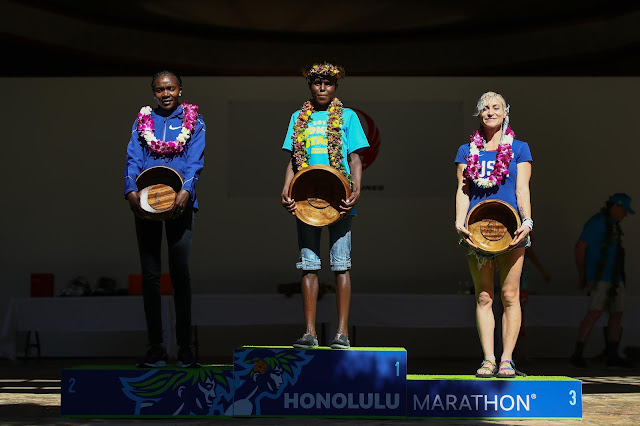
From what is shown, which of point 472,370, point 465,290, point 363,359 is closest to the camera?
point 363,359

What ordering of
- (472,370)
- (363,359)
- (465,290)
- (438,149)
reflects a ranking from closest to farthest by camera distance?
(363,359)
(472,370)
(465,290)
(438,149)

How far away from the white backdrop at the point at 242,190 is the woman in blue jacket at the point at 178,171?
4475mm

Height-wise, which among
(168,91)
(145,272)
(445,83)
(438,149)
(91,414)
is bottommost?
(91,414)

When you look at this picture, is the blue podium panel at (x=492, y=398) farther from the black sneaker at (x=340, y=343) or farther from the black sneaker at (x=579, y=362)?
the black sneaker at (x=579, y=362)

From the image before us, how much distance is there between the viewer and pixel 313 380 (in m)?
4.26

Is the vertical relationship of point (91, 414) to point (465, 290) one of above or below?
below

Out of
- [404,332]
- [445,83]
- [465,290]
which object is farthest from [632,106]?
[404,332]

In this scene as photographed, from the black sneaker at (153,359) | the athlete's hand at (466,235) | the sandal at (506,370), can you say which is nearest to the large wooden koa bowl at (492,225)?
the athlete's hand at (466,235)

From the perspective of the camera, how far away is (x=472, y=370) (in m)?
7.24

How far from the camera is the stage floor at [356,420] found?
421cm

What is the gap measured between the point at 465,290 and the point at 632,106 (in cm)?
267

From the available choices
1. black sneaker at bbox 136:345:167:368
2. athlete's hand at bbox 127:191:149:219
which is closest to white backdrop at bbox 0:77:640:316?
black sneaker at bbox 136:345:167:368

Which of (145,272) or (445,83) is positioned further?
(445,83)

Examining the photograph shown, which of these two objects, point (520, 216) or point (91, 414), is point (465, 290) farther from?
point (91, 414)
